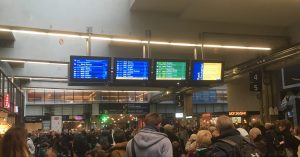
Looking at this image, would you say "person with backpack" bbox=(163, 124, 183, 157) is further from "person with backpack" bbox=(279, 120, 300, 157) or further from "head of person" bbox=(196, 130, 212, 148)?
"head of person" bbox=(196, 130, 212, 148)

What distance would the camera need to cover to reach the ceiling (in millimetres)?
8922

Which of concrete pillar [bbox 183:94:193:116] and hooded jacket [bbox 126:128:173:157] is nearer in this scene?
hooded jacket [bbox 126:128:173:157]

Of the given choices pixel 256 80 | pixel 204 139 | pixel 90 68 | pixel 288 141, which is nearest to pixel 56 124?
pixel 256 80

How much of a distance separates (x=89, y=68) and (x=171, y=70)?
190cm

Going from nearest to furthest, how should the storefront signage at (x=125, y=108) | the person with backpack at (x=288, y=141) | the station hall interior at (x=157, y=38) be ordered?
the person with backpack at (x=288, y=141) < the station hall interior at (x=157, y=38) < the storefront signage at (x=125, y=108)

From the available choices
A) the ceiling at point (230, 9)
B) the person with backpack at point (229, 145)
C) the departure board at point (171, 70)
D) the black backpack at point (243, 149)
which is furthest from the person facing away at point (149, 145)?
the ceiling at point (230, 9)

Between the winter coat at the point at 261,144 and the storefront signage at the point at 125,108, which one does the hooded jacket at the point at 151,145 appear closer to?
the winter coat at the point at 261,144

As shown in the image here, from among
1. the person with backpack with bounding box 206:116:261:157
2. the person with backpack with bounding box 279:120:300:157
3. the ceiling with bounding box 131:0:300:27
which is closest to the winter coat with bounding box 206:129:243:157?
the person with backpack with bounding box 206:116:261:157

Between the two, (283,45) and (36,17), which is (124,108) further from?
(36,17)

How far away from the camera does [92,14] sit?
9.38 metres

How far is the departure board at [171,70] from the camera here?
30.1 ft

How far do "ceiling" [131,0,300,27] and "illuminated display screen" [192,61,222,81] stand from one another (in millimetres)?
1213

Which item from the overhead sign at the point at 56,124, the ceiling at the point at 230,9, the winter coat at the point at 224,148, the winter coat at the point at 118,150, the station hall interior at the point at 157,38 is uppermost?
the ceiling at the point at 230,9

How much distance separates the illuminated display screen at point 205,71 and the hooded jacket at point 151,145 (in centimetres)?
499
